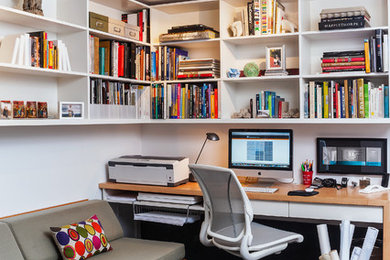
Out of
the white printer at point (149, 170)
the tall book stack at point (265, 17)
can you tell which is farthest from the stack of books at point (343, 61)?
the white printer at point (149, 170)

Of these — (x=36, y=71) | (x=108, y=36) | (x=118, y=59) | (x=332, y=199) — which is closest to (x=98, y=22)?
(x=108, y=36)

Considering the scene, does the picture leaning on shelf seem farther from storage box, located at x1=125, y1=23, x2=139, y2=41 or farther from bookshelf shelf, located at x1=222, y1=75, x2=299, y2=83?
storage box, located at x1=125, y1=23, x2=139, y2=41

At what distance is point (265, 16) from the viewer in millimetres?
3662

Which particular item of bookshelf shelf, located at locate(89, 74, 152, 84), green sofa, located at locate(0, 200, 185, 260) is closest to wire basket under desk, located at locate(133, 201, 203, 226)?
green sofa, located at locate(0, 200, 185, 260)

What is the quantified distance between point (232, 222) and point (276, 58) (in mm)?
1334

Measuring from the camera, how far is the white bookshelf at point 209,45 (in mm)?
3213

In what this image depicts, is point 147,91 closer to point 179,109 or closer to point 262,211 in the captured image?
point 179,109

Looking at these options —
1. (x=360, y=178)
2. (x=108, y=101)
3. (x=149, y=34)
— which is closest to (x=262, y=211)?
(x=360, y=178)

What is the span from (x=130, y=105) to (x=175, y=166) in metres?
0.63

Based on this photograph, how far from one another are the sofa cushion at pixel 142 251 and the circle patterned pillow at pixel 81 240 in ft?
0.20

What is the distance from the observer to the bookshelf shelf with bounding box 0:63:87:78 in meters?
2.84

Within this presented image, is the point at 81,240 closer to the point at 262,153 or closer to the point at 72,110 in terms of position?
the point at 72,110

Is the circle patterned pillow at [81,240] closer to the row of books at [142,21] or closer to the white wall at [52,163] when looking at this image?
the white wall at [52,163]

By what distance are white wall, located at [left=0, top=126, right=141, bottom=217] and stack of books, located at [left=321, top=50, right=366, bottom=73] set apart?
72.1 inches
